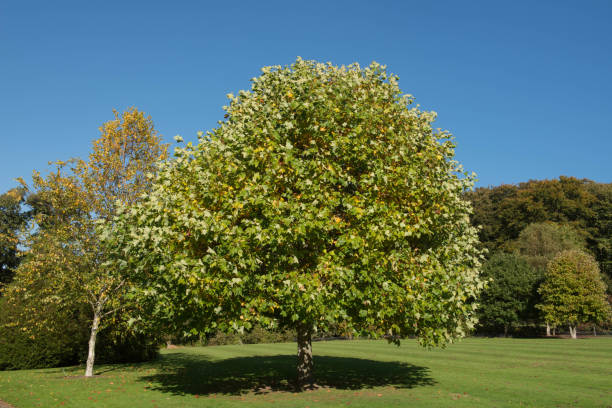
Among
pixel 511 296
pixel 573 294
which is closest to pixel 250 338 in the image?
pixel 511 296

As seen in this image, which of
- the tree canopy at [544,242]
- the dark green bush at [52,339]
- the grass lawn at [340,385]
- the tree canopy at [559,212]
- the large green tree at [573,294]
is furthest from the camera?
the tree canopy at [559,212]

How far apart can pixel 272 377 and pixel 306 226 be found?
12.5 metres

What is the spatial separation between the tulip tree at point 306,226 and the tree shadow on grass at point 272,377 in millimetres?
4416

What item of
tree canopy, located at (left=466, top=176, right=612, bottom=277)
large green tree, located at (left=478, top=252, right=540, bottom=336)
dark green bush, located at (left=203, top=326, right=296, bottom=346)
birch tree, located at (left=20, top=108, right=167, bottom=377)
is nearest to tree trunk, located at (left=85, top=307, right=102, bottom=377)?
birch tree, located at (left=20, top=108, right=167, bottom=377)

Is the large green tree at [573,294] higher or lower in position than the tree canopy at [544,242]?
lower

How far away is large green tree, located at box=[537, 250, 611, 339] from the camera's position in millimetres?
53219

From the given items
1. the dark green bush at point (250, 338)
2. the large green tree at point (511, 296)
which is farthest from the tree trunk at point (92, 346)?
the large green tree at point (511, 296)

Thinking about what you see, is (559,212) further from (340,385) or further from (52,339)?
(52,339)

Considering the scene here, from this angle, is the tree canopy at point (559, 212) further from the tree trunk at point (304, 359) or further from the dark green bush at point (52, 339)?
the dark green bush at point (52, 339)

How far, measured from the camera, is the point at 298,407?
14.6 m

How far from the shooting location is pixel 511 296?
59.3m

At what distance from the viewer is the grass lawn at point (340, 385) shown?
52.3ft

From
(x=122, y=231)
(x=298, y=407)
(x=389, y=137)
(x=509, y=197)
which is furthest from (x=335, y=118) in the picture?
(x=509, y=197)

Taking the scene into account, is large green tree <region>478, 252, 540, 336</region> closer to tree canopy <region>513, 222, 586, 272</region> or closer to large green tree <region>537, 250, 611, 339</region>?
large green tree <region>537, 250, 611, 339</region>
